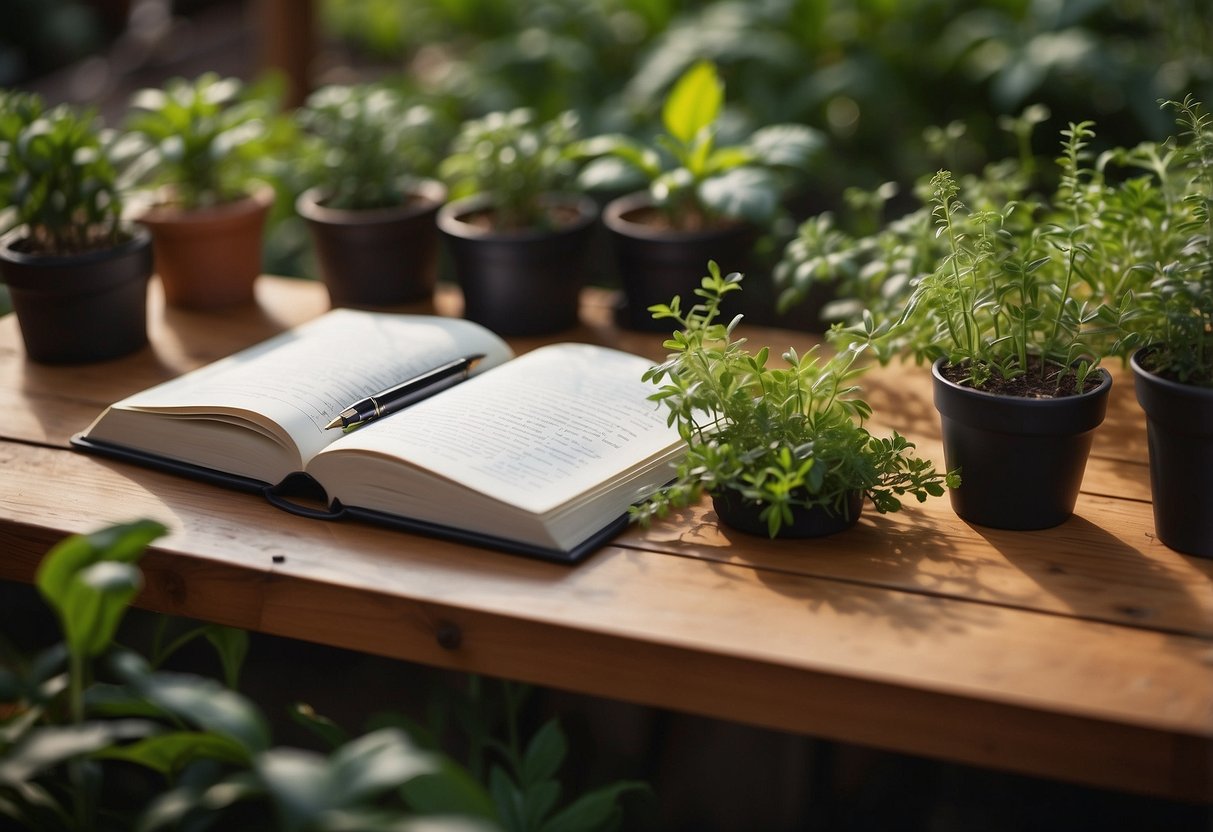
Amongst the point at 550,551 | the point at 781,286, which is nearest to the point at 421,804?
the point at 550,551

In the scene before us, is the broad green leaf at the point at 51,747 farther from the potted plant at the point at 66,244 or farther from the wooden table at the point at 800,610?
the potted plant at the point at 66,244

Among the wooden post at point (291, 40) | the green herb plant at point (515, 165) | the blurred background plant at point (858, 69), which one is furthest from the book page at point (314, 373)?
the wooden post at point (291, 40)

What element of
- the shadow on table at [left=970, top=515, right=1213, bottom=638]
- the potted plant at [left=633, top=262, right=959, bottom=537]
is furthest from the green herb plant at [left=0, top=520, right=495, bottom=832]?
the shadow on table at [left=970, top=515, right=1213, bottom=638]

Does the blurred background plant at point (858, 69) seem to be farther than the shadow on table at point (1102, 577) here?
Yes

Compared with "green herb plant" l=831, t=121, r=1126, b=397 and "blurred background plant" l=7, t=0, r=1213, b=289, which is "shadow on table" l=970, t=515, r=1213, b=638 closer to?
"green herb plant" l=831, t=121, r=1126, b=397

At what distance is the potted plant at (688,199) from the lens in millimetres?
1432

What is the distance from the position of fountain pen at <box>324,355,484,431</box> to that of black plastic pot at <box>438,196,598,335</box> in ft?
0.69

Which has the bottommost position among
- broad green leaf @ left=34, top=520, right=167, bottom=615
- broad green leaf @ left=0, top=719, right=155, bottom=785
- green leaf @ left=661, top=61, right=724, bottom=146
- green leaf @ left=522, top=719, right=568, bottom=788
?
green leaf @ left=522, top=719, right=568, bottom=788

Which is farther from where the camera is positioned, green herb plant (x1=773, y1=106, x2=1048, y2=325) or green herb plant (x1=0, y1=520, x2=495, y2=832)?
green herb plant (x1=773, y1=106, x2=1048, y2=325)

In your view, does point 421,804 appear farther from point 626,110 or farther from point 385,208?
point 626,110

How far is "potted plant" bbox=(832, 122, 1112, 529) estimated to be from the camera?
3.12 feet

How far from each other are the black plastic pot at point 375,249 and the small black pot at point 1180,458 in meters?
0.99

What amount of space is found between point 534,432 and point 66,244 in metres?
0.74

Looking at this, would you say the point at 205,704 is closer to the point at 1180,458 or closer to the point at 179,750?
the point at 179,750
